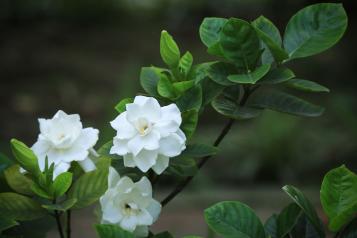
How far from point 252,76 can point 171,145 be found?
0.53 feet

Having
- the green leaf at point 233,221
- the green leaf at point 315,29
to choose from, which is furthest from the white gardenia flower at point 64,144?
the green leaf at point 315,29

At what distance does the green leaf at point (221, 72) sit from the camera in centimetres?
101

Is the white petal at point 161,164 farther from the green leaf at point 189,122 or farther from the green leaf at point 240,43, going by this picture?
the green leaf at point 240,43

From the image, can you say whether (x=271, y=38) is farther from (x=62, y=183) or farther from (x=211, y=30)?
(x=62, y=183)

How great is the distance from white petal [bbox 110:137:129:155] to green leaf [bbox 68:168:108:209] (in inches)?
1.4

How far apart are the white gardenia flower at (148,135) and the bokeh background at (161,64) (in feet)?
8.42

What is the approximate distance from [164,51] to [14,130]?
12.7 feet

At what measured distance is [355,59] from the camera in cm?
558

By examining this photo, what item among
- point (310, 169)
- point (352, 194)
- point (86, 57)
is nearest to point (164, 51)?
point (352, 194)

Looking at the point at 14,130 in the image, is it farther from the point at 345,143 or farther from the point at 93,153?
the point at 93,153

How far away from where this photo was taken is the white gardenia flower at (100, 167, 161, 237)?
38.2 inches

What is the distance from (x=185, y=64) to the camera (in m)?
1.07

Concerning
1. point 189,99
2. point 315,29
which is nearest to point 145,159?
point 189,99

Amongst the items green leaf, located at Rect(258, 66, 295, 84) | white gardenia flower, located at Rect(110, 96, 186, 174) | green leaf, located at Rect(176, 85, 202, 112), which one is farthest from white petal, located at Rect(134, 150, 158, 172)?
green leaf, located at Rect(258, 66, 295, 84)
